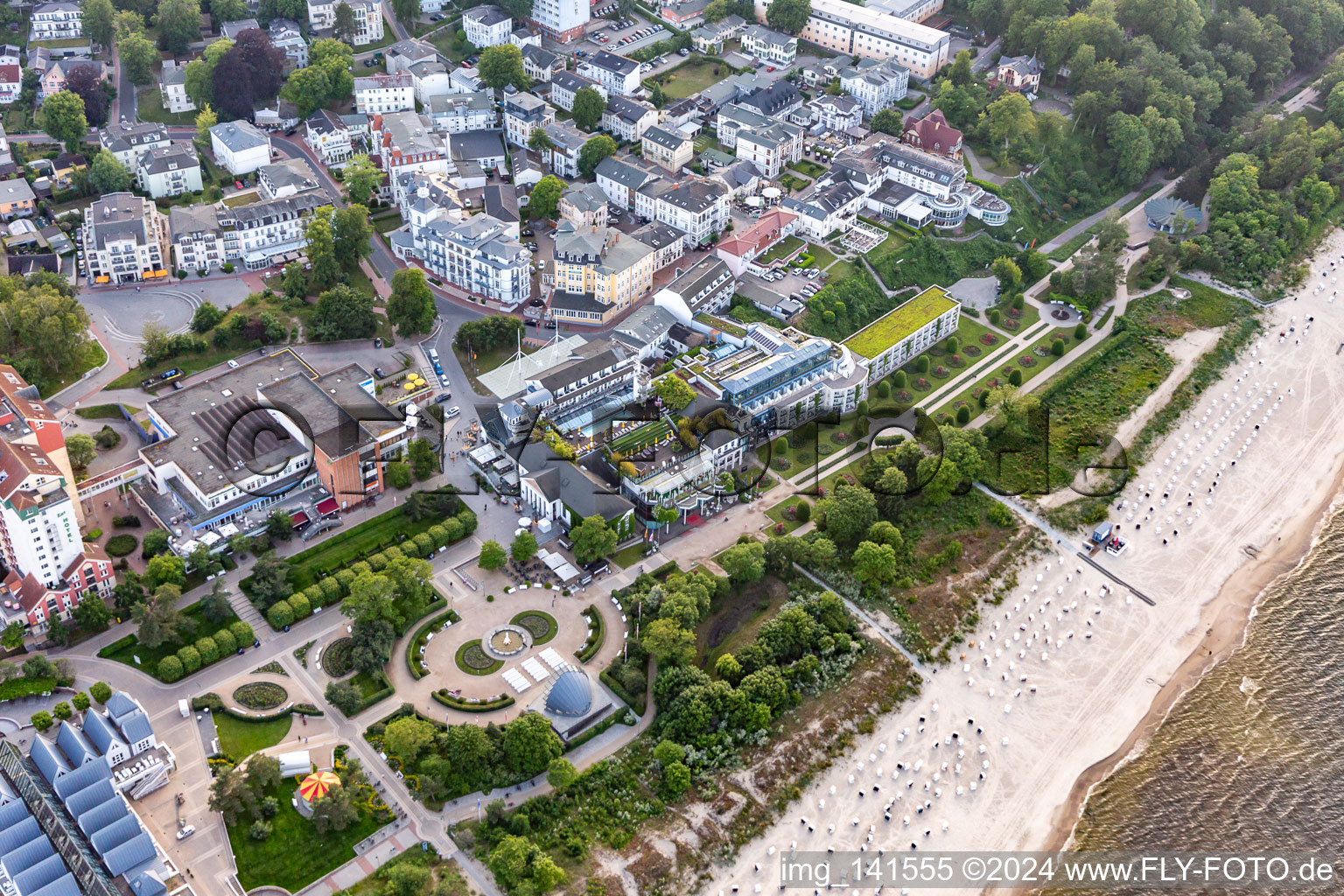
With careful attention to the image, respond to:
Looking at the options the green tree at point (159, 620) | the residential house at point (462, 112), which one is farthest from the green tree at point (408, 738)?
the residential house at point (462, 112)

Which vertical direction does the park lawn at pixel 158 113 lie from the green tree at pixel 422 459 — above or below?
above

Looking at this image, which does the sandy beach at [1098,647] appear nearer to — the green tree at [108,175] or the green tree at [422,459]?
the green tree at [422,459]

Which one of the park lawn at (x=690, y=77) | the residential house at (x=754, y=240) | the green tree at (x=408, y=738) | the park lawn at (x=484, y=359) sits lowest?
the green tree at (x=408, y=738)

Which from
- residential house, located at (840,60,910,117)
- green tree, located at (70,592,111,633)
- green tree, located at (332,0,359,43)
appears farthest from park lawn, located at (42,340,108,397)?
residential house, located at (840,60,910,117)

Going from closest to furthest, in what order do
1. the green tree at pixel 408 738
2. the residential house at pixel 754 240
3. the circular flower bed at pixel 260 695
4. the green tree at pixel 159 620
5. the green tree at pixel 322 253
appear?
1. the green tree at pixel 408 738
2. the circular flower bed at pixel 260 695
3. the green tree at pixel 159 620
4. the green tree at pixel 322 253
5. the residential house at pixel 754 240

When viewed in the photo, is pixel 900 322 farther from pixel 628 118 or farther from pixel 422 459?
pixel 422 459
